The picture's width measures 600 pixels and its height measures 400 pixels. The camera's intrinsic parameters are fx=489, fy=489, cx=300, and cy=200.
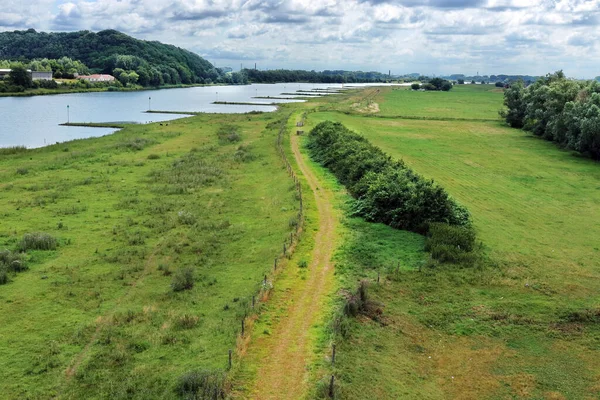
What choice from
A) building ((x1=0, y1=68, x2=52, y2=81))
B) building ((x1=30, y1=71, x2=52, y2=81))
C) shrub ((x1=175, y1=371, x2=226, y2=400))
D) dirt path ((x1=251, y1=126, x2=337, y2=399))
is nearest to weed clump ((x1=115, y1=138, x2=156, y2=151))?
dirt path ((x1=251, y1=126, x2=337, y2=399))

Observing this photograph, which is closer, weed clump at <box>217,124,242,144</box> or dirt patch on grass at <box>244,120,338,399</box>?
dirt patch on grass at <box>244,120,338,399</box>

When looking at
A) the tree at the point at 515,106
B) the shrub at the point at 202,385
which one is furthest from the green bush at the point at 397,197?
the tree at the point at 515,106

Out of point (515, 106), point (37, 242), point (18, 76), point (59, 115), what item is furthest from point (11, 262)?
point (18, 76)

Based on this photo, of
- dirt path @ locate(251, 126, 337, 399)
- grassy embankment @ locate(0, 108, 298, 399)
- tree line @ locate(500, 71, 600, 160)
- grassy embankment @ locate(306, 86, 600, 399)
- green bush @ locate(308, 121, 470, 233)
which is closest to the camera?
dirt path @ locate(251, 126, 337, 399)

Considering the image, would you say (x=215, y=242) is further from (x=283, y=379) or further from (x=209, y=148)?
(x=209, y=148)

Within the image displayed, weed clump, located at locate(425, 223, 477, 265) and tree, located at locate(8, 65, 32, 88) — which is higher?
tree, located at locate(8, 65, 32, 88)

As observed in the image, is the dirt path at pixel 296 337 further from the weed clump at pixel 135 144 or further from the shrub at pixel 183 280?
the weed clump at pixel 135 144

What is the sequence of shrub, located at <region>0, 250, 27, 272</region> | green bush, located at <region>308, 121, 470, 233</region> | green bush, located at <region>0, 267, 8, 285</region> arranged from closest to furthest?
green bush, located at <region>0, 267, 8, 285</region>
shrub, located at <region>0, 250, 27, 272</region>
green bush, located at <region>308, 121, 470, 233</region>

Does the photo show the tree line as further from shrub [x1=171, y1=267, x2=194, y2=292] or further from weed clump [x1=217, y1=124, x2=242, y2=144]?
shrub [x1=171, y1=267, x2=194, y2=292]
